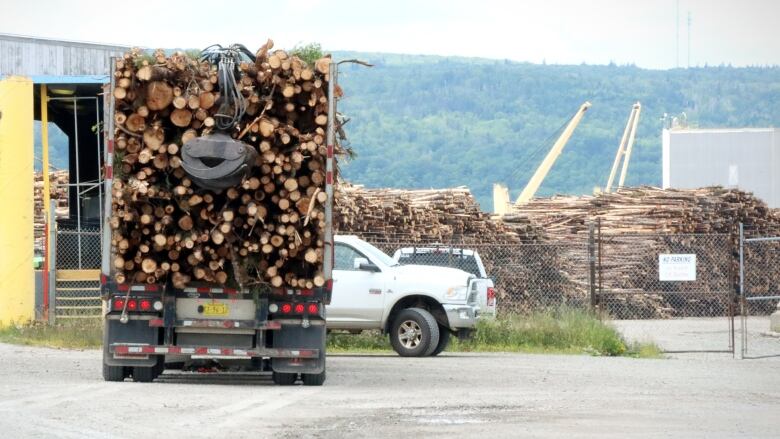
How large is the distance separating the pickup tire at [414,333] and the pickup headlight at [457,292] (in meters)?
0.46

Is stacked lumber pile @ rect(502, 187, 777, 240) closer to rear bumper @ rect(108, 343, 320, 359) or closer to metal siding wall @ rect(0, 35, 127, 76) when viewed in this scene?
metal siding wall @ rect(0, 35, 127, 76)

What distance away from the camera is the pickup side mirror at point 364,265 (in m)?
21.9

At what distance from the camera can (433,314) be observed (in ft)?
72.9

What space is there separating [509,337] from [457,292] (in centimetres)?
228

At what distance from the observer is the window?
22.1m

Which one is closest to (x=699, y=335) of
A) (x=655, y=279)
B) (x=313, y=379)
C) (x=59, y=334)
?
(x=655, y=279)

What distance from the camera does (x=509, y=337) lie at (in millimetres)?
23812

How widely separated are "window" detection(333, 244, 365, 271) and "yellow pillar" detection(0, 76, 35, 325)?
6434 millimetres

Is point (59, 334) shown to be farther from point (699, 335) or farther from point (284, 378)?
point (699, 335)

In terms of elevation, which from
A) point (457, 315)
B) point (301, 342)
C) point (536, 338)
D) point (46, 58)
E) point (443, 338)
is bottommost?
point (536, 338)

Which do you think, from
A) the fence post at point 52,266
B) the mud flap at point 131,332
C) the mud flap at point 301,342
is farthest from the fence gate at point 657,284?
the mud flap at point 131,332

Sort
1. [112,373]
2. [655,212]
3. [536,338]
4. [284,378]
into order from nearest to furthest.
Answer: [112,373]
[284,378]
[536,338]
[655,212]

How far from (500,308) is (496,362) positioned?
11.2m

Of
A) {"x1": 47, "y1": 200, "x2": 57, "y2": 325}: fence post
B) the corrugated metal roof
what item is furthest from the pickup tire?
the corrugated metal roof
